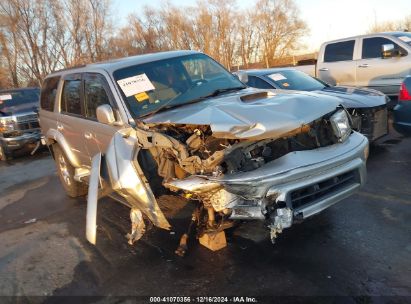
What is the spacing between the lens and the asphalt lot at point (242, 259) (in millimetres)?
3271

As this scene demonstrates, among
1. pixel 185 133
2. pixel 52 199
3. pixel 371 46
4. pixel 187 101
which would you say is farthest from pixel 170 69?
pixel 371 46

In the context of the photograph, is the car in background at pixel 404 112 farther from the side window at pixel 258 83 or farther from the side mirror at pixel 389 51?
the side mirror at pixel 389 51

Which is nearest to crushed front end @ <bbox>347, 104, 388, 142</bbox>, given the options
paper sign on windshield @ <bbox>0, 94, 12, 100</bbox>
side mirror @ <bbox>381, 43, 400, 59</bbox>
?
side mirror @ <bbox>381, 43, 400, 59</bbox>

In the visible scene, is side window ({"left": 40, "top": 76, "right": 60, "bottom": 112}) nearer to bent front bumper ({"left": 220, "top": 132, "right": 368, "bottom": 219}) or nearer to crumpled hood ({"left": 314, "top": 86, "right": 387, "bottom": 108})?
bent front bumper ({"left": 220, "top": 132, "right": 368, "bottom": 219})

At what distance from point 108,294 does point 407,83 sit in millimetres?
5035

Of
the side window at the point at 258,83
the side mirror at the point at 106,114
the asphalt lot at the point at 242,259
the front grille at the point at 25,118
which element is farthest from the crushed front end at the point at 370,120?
the front grille at the point at 25,118

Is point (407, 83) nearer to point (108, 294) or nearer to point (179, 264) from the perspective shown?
point (179, 264)

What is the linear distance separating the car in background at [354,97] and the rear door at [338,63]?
2.47m

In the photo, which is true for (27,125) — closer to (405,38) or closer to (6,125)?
(6,125)

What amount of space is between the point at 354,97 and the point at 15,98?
9.47 m

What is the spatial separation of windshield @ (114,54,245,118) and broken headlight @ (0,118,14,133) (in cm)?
736

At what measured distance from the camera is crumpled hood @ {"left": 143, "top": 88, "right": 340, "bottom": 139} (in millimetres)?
3322

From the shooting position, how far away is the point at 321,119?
13.1 feet

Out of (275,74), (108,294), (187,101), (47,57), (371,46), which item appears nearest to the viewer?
(108,294)
